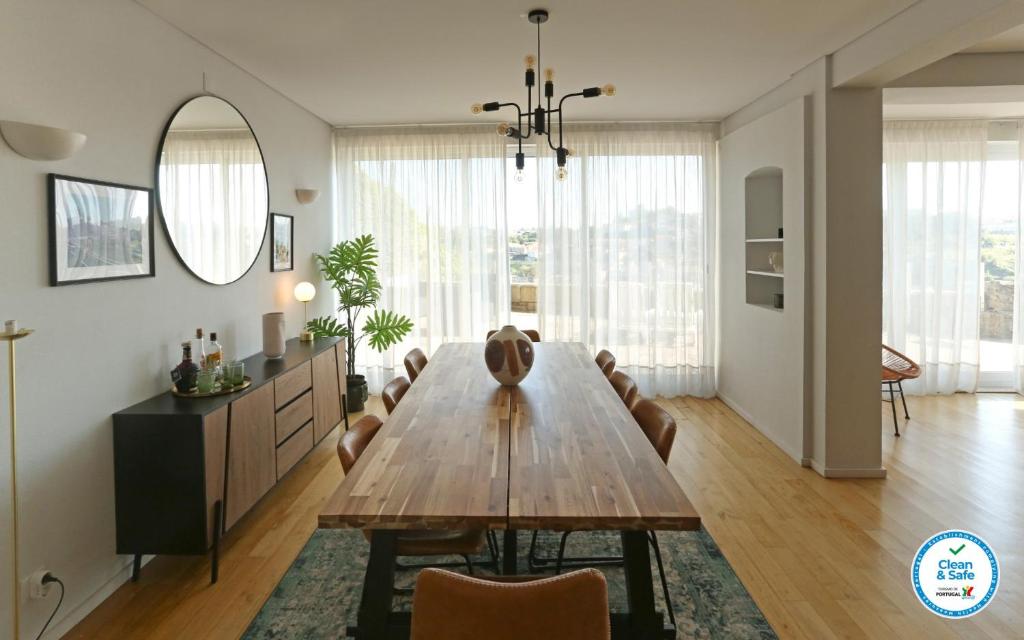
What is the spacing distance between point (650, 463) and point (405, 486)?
80 cm

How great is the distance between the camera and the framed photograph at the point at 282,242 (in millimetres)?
4831

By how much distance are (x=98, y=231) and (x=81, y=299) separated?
1.05 ft

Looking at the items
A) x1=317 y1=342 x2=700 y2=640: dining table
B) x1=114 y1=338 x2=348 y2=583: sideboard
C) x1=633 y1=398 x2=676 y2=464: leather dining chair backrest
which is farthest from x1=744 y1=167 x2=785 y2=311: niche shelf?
x1=114 y1=338 x2=348 y2=583: sideboard

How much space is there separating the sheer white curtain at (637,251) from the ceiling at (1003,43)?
2.51 m

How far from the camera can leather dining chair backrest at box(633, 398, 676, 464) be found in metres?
2.51

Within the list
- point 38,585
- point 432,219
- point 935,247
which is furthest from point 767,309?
point 38,585

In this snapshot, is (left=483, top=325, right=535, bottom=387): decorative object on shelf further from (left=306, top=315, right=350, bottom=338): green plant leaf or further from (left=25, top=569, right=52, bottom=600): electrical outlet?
(left=306, top=315, right=350, bottom=338): green plant leaf

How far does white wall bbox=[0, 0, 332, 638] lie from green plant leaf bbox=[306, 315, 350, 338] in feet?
5.08

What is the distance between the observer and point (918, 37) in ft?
10.7

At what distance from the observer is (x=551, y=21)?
3553 millimetres

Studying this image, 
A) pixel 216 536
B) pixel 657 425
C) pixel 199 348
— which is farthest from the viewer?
pixel 199 348

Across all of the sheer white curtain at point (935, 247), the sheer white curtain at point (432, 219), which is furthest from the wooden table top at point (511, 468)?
the sheer white curtain at point (935, 247)

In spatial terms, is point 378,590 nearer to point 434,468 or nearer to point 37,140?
point 434,468

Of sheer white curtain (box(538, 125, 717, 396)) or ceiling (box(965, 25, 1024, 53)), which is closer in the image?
ceiling (box(965, 25, 1024, 53))
